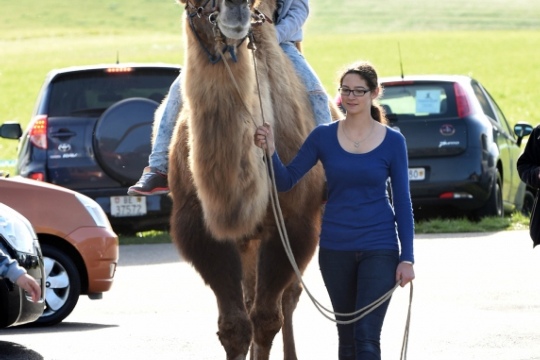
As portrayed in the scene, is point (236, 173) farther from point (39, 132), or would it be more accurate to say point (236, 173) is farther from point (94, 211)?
point (39, 132)

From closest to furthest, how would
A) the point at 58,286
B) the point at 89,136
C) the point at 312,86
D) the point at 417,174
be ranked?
the point at 312,86, the point at 58,286, the point at 89,136, the point at 417,174

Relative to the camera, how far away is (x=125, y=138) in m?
15.7

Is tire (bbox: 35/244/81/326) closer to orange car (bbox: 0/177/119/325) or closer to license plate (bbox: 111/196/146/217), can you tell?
orange car (bbox: 0/177/119/325)

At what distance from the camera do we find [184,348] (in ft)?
33.6

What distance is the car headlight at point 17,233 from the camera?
9180mm

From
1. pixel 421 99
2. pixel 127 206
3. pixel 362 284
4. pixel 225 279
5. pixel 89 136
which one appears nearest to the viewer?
pixel 362 284

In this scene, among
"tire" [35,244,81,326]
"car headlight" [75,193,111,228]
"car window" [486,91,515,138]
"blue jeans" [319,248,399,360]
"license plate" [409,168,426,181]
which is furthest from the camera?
"car window" [486,91,515,138]

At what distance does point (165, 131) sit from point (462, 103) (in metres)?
8.56

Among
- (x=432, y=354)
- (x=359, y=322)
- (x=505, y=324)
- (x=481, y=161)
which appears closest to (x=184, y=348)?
(x=432, y=354)

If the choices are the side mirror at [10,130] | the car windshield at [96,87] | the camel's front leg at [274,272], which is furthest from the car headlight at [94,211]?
the side mirror at [10,130]

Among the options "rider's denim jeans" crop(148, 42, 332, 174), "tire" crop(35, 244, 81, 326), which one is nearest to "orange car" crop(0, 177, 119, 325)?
"tire" crop(35, 244, 81, 326)

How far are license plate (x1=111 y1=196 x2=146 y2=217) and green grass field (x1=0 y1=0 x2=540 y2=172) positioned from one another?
20638 millimetres

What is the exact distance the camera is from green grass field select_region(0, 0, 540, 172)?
200ft

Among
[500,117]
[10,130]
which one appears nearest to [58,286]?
[10,130]
